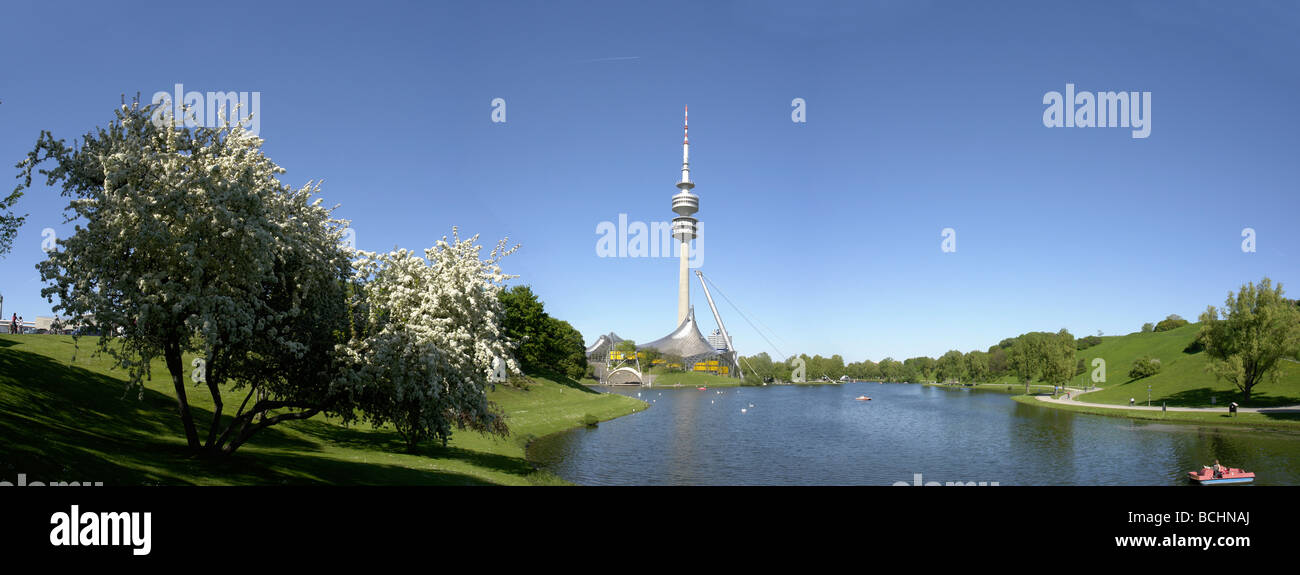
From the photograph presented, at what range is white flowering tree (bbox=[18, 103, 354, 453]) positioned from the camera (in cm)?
1875

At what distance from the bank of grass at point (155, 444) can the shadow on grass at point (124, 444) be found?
0.16ft

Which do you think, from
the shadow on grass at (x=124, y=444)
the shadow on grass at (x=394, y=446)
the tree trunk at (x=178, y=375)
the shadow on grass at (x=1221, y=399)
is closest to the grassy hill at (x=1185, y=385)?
the shadow on grass at (x=1221, y=399)

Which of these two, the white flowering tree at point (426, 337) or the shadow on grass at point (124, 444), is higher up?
the white flowering tree at point (426, 337)

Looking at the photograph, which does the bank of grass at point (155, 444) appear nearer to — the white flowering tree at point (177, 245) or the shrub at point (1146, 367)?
the white flowering tree at point (177, 245)

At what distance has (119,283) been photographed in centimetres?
1864

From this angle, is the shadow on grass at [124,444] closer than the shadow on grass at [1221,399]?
Yes

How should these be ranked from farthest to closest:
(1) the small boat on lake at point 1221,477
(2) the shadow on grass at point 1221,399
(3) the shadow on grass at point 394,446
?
1. (2) the shadow on grass at point 1221,399
2. (1) the small boat on lake at point 1221,477
3. (3) the shadow on grass at point 394,446

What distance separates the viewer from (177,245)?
1914 centimetres

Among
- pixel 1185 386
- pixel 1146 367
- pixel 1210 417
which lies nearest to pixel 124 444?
pixel 1210 417

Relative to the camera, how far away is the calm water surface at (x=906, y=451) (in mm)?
43000

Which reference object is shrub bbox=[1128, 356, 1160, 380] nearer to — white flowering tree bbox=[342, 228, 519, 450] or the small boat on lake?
the small boat on lake
